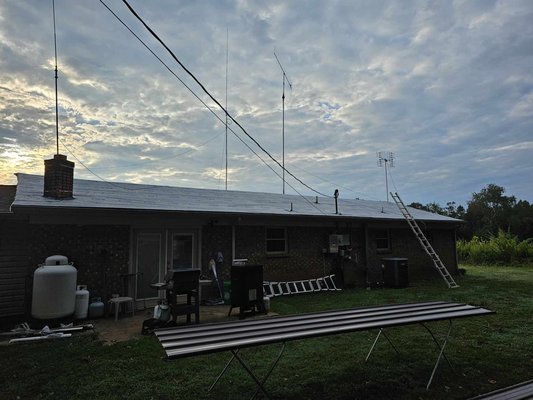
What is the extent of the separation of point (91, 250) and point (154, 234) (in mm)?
1735

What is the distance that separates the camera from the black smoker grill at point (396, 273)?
13.4 m

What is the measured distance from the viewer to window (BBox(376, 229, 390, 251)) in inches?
605

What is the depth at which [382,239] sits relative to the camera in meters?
15.6

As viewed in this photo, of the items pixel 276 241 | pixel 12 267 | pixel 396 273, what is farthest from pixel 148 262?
pixel 396 273

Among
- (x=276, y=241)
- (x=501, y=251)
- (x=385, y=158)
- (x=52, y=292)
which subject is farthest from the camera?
(x=385, y=158)

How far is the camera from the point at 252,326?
3820mm

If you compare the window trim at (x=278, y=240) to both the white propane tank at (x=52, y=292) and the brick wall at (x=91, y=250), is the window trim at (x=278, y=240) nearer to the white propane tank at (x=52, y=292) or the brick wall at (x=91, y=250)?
the brick wall at (x=91, y=250)

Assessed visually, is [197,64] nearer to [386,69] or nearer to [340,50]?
[340,50]

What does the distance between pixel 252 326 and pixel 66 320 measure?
6010mm

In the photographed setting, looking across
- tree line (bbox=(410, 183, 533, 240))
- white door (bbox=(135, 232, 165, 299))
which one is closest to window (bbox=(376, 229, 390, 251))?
white door (bbox=(135, 232, 165, 299))

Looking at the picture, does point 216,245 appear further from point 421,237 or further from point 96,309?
point 421,237

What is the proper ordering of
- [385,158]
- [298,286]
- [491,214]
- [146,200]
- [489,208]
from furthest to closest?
1. [489,208]
2. [491,214]
3. [385,158]
4. [298,286]
5. [146,200]

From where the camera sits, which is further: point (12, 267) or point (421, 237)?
point (421, 237)

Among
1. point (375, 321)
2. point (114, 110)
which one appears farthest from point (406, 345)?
point (114, 110)
